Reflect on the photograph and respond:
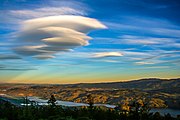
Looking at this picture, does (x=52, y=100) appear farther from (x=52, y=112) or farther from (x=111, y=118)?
(x=111, y=118)

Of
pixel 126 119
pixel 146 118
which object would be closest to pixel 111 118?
pixel 126 119

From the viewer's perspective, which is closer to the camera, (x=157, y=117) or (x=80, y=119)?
(x=80, y=119)

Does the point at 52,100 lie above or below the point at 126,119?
above

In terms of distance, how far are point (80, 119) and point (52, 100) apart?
27632 millimetres

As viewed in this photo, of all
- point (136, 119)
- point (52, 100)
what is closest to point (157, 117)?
point (136, 119)

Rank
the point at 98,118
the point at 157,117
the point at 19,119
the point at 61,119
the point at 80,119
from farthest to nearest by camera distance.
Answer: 1. the point at 157,117
2. the point at 98,118
3. the point at 19,119
4. the point at 80,119
5. the point at 61,119

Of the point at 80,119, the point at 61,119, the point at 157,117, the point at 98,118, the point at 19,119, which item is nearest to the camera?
the point at 61,119

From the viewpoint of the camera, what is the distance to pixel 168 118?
7431 centimetres

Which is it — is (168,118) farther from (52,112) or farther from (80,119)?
(80,119)

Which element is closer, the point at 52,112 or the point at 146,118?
the point at 52,112

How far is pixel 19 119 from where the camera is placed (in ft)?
131

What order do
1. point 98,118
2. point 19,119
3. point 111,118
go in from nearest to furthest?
point 19,119 < point 98,118 < point 111,118

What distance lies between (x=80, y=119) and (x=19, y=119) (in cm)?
1019

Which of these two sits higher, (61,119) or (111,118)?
(61,119)
